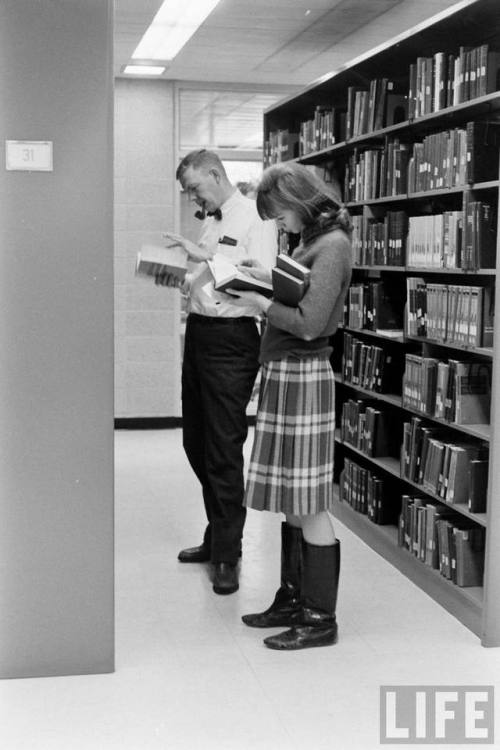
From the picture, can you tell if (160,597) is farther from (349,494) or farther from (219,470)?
(349,494)

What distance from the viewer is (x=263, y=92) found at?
806 centimetres

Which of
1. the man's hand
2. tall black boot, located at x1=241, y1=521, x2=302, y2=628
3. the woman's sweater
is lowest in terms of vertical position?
tall black boot, located at x1=241, y1=521, x2=302, y2=628

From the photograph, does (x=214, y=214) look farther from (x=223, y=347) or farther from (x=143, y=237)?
(x=143, y=237)

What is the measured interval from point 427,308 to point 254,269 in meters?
0.88

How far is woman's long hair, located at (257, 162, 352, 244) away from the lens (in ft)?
11.0

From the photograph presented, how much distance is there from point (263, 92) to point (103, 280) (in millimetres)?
5359

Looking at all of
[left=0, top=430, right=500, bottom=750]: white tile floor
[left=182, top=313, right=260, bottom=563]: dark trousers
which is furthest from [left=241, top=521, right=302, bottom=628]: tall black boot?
[left=182, top=313, right=260, bottom=563]: dark trousers

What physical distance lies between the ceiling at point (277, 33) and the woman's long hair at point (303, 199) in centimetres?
232

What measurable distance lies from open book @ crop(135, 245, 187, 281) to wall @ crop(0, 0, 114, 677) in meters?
0.49

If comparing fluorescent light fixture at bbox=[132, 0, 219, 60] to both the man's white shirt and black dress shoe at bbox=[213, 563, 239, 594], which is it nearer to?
the man's white shirt

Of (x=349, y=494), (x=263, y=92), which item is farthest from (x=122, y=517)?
(x=263, y=92)

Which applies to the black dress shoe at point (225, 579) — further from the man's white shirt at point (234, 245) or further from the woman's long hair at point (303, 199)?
the woman's long hair at point (303, 199)

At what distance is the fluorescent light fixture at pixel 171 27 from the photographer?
5441 mm

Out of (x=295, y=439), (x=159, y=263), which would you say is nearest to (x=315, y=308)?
(x=295, y=439)
